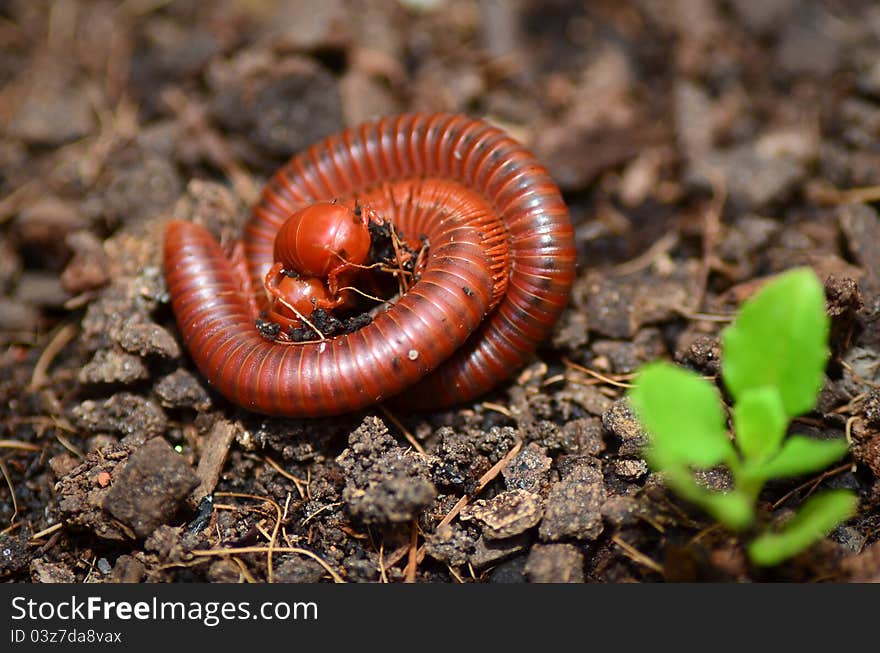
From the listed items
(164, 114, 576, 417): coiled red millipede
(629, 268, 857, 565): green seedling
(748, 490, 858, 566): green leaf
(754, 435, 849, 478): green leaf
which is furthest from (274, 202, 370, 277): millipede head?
(748, 490, 858, 566): green leaf

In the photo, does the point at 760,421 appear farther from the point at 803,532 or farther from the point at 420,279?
the point at 420,279

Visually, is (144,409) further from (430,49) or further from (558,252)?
(430,49)

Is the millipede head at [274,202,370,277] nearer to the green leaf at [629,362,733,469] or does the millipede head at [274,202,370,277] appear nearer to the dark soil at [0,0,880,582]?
the dark soil at [0,0,880,582]

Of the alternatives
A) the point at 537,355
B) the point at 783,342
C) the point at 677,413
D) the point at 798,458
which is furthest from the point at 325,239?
the point at 798,458

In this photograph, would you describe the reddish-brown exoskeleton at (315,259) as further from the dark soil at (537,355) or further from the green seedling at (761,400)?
the green seedling at (761,400)

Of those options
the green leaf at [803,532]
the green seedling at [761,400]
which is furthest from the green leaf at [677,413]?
the green leaf at [803,532]

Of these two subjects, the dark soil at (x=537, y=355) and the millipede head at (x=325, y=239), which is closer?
the dark soil at (x=537, y=355)
